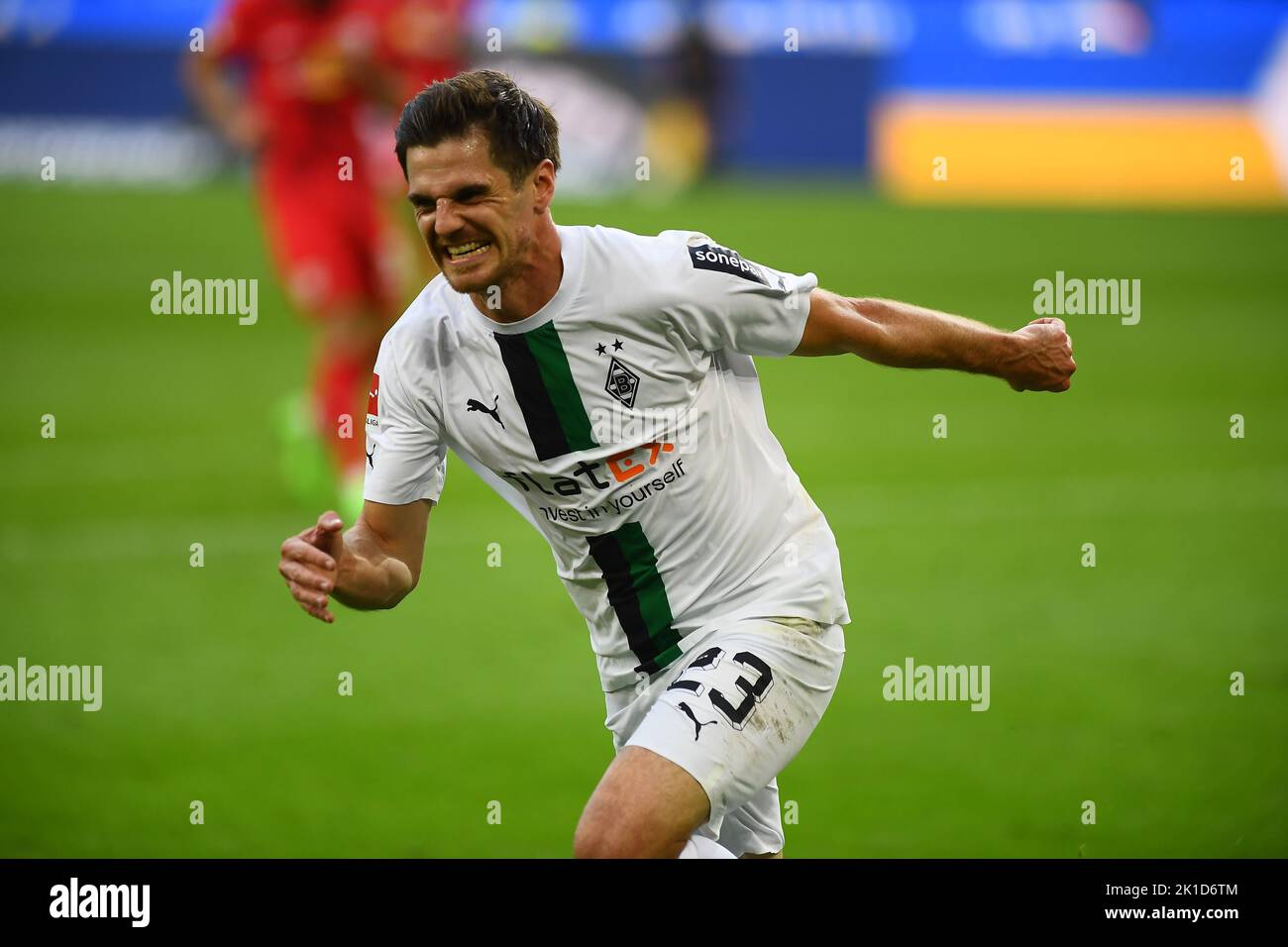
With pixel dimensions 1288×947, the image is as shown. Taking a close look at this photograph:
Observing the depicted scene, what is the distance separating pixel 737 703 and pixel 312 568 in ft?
3.54

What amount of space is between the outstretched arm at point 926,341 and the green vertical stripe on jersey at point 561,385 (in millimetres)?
595

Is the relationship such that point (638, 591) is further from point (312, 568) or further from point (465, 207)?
point (465, 207)

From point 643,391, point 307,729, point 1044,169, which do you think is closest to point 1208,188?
point 1044,169

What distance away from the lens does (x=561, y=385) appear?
174 inches

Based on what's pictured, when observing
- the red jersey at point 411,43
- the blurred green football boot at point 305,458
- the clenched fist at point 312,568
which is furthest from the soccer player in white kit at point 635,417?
the red jersey at point 411,43

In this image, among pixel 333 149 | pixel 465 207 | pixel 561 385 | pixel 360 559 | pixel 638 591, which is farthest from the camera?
pixel 333 149

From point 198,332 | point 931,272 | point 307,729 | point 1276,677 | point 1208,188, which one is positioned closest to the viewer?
point 307,729

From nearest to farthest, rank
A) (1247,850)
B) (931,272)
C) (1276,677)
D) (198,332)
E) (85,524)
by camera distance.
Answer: (1247,850) < (1276,677) < (85,524) < (198,332) < (931,272)

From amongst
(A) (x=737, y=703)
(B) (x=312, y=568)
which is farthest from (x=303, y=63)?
(A) (x=737, y=703)

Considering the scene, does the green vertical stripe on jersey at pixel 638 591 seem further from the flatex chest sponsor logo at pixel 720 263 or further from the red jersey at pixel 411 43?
the red jersey at pixel 411 43

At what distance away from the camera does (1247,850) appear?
5.65 m

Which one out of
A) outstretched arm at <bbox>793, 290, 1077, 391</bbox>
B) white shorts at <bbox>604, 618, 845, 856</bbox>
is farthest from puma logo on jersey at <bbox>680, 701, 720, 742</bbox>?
outstretched arm at <bbox>793, 290, 1077, 391</bbox>

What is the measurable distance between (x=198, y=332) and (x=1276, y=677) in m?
13.1

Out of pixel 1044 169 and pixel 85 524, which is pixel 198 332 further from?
pixel 1044 169
